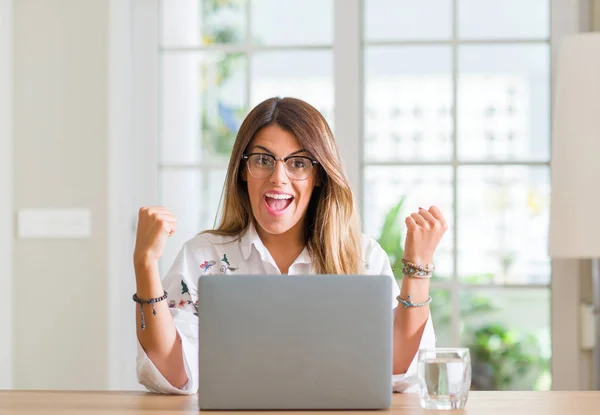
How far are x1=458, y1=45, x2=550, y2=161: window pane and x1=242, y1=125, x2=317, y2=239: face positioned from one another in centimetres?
152

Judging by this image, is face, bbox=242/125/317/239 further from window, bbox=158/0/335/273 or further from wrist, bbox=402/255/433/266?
window, bbox=158/0/335/273

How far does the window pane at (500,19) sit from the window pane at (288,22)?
0.54m

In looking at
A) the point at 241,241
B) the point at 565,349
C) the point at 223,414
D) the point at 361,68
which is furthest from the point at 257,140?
the point at 565,349

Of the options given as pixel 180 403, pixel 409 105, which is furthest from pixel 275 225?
pixel 409 105

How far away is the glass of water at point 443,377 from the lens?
1327 mm

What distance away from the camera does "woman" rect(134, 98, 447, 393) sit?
1677 millimetres

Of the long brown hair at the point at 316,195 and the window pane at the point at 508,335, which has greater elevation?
the long brown hair at the point at 316,195

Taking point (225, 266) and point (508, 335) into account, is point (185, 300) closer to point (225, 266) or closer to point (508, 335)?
point (225, 266)

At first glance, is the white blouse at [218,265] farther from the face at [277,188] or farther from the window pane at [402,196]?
the window pane at [402,196]

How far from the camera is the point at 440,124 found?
3.40m

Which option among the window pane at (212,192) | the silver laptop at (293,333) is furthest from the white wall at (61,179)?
the silver laptop at (293,333)

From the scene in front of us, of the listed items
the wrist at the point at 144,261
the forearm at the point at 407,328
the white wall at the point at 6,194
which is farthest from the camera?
the white wall at the point at 6,194

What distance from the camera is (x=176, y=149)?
353 centimetres

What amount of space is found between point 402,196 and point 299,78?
0.61 m
